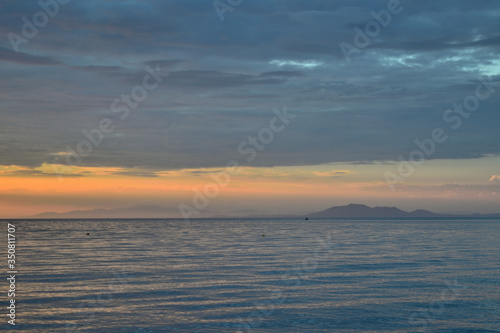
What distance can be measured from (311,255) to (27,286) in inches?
1585

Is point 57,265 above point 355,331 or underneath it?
above

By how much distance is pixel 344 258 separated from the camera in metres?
63.7

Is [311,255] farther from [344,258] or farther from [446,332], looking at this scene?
[446,332]

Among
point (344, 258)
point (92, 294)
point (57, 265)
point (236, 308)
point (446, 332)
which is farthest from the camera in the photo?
point (344, 258)

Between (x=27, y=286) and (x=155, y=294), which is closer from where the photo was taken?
(x=155, y=294)

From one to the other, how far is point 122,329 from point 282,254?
145ft

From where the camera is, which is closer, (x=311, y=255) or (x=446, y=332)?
(x=446, y=332)

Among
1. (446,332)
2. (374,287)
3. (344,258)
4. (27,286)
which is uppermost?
(344,258)

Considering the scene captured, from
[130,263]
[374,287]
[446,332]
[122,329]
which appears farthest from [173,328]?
[130,263]

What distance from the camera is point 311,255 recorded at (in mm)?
69250

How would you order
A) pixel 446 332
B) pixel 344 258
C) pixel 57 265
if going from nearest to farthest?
pixel 446 332 < pixel 57 265 < pixel 344 258

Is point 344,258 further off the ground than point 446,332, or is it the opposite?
point 344,258

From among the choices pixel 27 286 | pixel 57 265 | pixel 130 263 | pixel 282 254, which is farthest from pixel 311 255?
pixel 27 286

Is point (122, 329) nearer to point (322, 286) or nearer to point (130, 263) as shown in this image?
point (322, 286)
